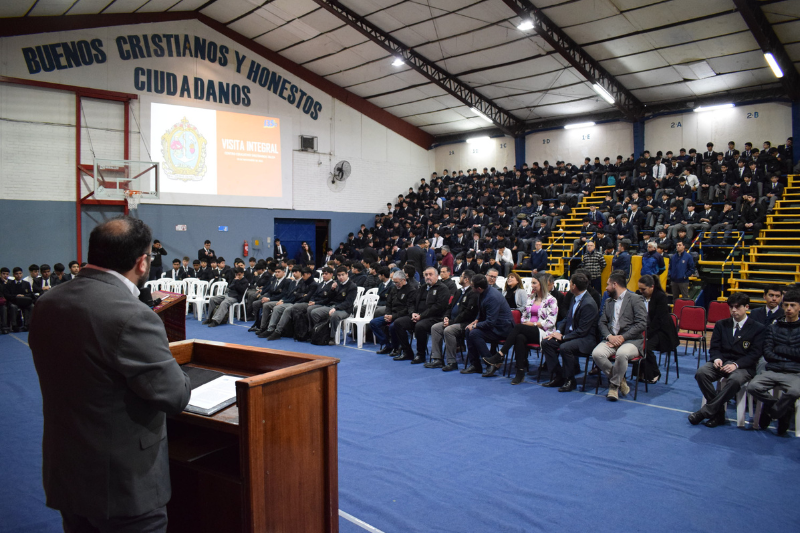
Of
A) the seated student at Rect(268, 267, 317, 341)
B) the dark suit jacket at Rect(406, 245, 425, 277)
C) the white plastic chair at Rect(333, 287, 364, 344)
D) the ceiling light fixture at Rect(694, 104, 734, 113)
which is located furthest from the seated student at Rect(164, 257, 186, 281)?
the ceiling light fixture at Rect(694, 104, 734, 113)

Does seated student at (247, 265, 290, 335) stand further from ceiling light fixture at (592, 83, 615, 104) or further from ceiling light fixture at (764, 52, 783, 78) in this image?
ceiling light fixture at (764, 52, 783, 78)

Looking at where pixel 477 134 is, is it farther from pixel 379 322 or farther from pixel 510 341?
pixel 510 341

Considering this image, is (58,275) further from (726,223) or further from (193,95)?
(726,223)

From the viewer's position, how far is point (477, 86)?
1641cm

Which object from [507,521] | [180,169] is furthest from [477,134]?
[507,521]

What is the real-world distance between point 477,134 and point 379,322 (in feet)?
45.2

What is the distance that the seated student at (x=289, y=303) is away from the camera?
28.7 ft

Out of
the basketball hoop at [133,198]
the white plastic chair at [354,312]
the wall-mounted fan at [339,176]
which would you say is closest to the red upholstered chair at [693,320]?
the white plastic chair at [354,312]

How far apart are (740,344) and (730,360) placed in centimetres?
17

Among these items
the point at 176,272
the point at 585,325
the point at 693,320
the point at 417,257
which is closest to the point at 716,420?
the point at 585,325

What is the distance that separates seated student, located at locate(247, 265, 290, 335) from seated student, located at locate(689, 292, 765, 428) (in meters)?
6.86

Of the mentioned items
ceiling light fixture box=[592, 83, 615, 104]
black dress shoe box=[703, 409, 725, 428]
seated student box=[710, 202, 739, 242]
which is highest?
ceiling light fixture box=[592, 83, 615, 104]

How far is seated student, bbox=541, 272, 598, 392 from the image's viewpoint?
5449 millimetres

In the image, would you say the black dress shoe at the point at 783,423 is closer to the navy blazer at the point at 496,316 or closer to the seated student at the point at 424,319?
the navy blazer at the point at 496,316
